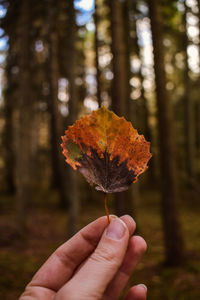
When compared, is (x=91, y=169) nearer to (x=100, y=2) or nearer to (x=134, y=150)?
(x=134, y=150)

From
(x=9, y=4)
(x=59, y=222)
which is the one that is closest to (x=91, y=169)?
(x=59, y=222)

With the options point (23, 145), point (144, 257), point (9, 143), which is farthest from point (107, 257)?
point (9, 143)

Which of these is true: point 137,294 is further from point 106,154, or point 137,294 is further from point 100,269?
point 106,154

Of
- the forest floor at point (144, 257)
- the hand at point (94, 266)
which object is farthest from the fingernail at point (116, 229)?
the forest floor at point (144, 257)

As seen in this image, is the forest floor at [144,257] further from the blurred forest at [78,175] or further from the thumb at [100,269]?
the thumb at [100,269]

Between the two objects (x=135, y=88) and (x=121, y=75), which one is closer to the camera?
(x=121, y=75)

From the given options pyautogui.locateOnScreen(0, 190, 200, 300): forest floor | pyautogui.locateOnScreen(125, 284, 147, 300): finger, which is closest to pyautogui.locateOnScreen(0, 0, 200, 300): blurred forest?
pyautogui.locateOnScreen(0, 190, 200, 300): forest floor
